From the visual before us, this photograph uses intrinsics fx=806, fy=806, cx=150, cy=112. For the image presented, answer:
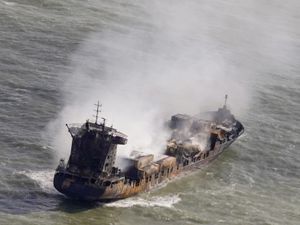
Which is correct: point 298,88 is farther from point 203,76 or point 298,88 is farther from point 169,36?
point 169,36

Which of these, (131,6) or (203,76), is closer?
(203,76)

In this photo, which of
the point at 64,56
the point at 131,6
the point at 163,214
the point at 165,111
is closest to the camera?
the point at 163,214

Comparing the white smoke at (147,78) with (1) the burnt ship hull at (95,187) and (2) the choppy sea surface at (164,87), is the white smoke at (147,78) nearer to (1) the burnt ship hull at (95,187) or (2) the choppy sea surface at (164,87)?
(2) the choppy sea surface at (164,87)

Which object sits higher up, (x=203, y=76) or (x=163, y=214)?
(x=203, y=76)

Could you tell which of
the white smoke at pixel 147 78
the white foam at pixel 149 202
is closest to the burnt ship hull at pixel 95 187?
the white foam at pixel 149 202

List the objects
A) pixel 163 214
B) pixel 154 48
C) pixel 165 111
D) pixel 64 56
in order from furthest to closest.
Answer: pixel 154 48 → pixel 64 56 → pixel 165 111 → pixel 163 214

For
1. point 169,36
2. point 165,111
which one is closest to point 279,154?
point 165,111

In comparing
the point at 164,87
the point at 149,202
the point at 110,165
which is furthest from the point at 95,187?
the point at 164,87
